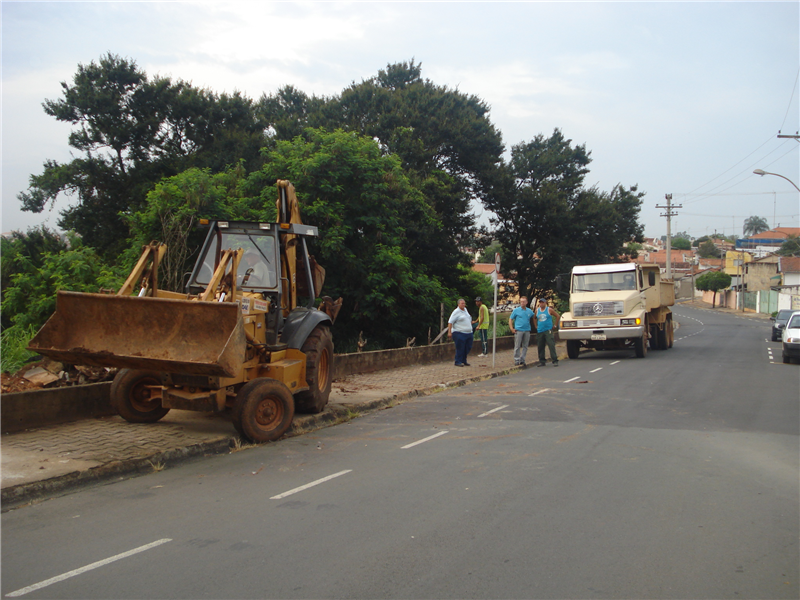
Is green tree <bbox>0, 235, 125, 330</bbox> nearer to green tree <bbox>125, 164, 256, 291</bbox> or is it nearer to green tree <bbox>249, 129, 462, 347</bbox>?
green tree <bbox>125, 164, 256, 291</bbox>

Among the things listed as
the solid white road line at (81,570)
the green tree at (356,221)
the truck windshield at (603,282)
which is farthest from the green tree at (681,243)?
the solid white road line at (81,570)

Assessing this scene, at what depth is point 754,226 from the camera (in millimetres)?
182125

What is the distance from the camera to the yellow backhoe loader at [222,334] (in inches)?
294

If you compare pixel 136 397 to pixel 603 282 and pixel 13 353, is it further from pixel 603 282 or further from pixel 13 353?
pixel 603 282

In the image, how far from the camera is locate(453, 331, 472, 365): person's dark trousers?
18.2m

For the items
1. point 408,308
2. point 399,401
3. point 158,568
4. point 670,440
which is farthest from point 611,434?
point 408,308

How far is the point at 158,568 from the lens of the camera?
4.54 meters

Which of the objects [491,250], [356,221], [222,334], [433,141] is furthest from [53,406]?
[491,250]

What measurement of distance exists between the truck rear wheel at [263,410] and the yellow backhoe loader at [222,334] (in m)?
0.01

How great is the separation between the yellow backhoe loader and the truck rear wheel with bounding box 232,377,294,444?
0.04 feet

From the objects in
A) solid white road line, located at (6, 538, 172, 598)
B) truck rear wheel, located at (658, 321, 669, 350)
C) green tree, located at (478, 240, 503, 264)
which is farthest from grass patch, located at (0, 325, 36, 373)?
truck rear wheel, located at (658, 321, 669, 350)

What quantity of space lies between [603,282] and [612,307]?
1.45 meters

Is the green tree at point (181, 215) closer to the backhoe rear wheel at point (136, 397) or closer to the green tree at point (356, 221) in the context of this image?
the green tree at point (356, 221)

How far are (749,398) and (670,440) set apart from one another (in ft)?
16.4
